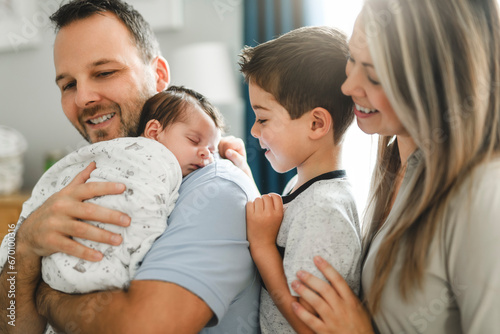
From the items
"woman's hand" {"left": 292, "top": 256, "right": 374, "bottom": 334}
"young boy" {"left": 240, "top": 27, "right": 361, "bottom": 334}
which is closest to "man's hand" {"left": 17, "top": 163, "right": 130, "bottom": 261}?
"young boy" {"left": 240, "top": 27, "right": 361, "bottom": 334}

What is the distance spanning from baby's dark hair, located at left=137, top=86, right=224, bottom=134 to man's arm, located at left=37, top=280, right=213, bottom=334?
1.75 feet

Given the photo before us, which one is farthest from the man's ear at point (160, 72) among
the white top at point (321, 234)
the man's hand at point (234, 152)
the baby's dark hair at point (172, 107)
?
the white top at point (321, 234)

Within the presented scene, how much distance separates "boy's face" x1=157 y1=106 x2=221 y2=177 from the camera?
1200 mm

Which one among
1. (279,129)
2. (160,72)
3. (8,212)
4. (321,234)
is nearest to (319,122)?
(279,129)

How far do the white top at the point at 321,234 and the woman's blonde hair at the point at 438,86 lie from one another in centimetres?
12

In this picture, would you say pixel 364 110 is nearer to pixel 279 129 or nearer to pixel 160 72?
pixel 279 129

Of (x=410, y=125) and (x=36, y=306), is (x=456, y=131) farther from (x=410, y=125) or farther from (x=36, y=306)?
(x=36, y=306)

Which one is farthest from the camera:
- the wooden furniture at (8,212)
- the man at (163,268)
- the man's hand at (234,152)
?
the wooden furniture at (8,212)

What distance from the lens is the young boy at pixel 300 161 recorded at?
3.12ft

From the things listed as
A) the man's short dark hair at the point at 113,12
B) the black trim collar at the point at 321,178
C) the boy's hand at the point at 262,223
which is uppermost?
the man's short dark hair at the point at 113,12

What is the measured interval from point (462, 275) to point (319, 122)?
1.75 ft

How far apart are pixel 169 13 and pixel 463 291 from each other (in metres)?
2.92

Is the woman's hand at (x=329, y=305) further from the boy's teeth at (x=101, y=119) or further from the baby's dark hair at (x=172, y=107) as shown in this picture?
the boy's teeth at (x=101, y=119)

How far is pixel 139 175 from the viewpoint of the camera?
1011 millimetres
